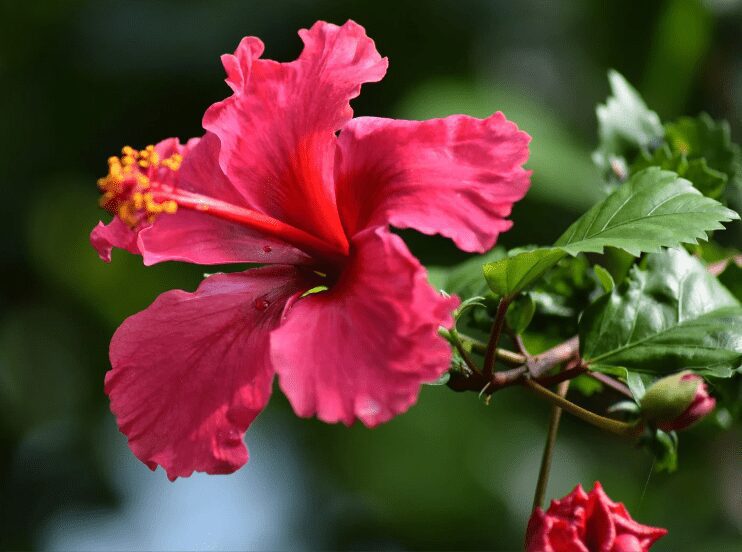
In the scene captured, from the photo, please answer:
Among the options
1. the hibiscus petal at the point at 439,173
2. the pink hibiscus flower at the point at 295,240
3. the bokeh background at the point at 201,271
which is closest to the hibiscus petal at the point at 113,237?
the pink hibiscus flower at the point at 295,240

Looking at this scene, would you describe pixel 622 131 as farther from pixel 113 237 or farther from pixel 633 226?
pixel 113 237

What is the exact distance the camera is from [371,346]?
0.89m

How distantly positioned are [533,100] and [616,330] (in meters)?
2.07

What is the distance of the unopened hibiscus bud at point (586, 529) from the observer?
98 cm

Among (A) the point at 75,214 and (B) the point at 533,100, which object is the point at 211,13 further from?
(B) the point at 533,100

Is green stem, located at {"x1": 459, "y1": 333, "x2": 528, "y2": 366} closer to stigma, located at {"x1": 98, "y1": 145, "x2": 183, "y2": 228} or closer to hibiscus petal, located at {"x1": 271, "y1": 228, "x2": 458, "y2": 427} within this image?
hibiscus petal, located at {"x1": 271, "y1": 228, "x2": 458, "y2": 427}

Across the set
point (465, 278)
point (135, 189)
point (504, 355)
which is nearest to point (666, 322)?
point (504, 355)

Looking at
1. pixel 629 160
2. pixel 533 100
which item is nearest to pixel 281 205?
pixel 629 160

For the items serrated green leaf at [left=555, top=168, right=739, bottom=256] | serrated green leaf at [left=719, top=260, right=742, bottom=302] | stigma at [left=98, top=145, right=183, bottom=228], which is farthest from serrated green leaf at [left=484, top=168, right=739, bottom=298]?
stigma at [left=98, top=145, right=183, bottom=228]

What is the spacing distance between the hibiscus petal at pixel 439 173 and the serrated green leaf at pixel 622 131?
632mm

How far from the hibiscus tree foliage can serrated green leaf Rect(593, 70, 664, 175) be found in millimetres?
419

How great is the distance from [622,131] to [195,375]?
94cm

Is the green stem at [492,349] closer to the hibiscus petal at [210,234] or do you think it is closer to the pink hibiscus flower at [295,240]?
the pink hibiscus flower at [295,240]

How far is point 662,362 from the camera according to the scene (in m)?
1.08
